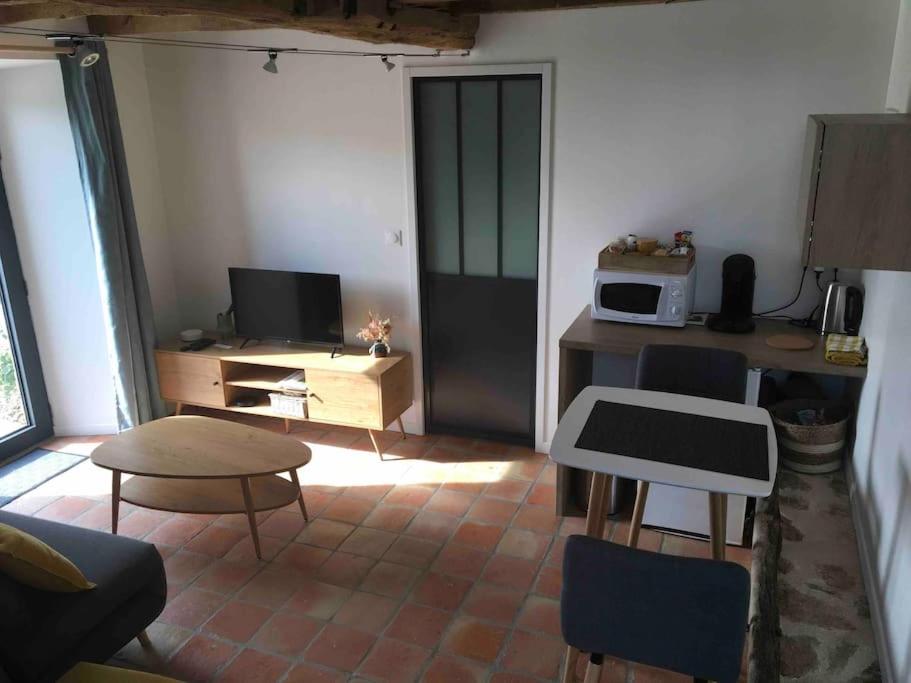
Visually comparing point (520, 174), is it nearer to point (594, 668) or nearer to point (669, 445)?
point (669, 445)

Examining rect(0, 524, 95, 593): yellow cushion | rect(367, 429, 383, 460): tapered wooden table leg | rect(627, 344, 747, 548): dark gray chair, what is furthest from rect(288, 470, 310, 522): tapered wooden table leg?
rect(627, 344, 747, 548): dark gray chair

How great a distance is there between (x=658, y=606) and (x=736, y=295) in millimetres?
2315

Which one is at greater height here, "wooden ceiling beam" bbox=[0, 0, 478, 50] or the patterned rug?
"wooden ceiling beam" bbox=[0, 0, 478, 50]

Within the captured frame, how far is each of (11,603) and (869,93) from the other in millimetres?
4058

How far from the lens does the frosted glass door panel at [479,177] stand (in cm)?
424

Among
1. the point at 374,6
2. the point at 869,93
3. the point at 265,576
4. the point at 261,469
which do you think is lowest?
the point at 265,576

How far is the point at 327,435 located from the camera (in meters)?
4.98

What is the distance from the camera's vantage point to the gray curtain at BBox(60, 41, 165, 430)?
4.33m

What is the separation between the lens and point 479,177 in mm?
4379

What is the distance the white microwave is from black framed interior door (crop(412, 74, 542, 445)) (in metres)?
0.66

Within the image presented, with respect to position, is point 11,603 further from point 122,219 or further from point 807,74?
point 807,74

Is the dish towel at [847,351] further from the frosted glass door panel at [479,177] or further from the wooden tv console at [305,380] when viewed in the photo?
the wooden tv console at [305,380]

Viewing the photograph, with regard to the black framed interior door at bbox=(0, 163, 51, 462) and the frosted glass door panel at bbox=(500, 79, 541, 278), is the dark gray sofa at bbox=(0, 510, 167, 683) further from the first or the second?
the frosted glass door panel at bbox=(500, 79, 541, 278)

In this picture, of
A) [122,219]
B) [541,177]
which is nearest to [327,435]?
[122,219]
